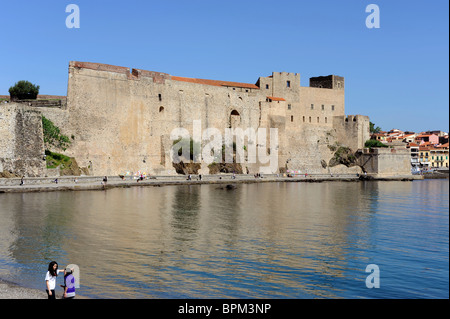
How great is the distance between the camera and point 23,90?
1496 inches

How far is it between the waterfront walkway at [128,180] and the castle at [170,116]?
1728mm

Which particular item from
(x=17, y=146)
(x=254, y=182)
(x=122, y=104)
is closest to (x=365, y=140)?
(x=254, y=182)

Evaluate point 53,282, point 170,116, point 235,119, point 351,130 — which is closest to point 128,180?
point 170,116

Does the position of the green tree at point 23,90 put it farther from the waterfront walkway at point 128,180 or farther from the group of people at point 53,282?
the group of people at point 53,282

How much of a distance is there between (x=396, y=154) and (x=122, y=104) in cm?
3086

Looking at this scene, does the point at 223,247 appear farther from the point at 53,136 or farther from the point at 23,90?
the point at 23,90

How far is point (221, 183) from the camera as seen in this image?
3897cm

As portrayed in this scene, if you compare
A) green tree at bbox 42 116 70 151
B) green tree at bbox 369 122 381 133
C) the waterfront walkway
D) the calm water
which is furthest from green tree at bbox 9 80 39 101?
green tree at bbox 369 122 381 133

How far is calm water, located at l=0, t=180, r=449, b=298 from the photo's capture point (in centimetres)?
1028

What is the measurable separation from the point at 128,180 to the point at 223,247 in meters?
21.2

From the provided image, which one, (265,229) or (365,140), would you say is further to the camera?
(365,140)

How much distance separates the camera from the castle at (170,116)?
1359 inches
